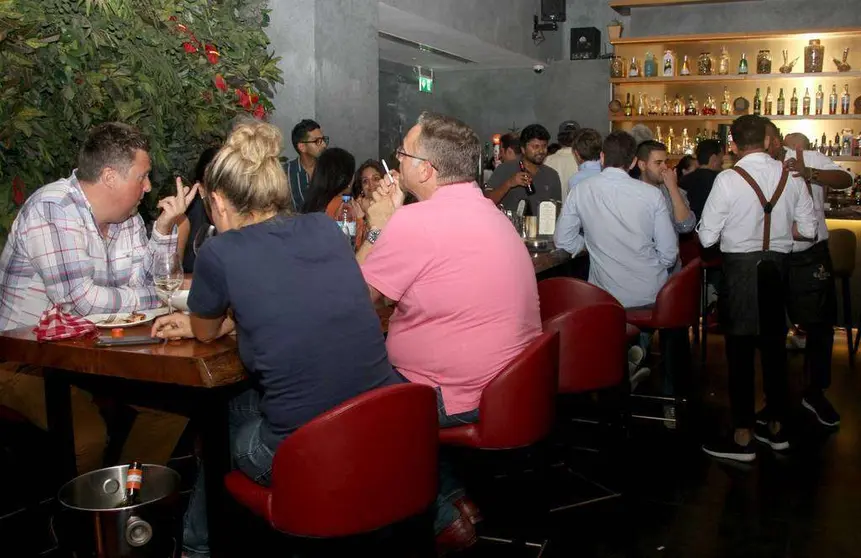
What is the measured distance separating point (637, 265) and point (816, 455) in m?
1.23

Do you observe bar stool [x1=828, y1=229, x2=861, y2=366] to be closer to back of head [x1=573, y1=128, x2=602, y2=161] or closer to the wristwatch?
back of head [x1=573, y1=128, x2=602, y2=161]

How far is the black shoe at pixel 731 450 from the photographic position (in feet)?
13.3

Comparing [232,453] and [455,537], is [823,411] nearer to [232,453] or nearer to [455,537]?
[455,537]

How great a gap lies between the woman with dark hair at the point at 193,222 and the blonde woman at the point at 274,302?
145 cm

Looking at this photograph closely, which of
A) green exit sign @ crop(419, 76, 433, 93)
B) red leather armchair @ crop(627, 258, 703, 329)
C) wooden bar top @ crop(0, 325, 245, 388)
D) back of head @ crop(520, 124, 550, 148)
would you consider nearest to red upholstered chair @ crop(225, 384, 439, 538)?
wooden bar top @ crop(0, 325, 245, 388)

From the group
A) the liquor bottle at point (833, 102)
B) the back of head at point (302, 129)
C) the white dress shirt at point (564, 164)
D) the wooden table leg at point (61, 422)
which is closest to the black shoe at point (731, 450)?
the wooden table leg at point (61, 422)

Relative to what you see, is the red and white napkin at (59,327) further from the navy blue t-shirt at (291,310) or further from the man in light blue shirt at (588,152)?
the man in light blue shirt at (588,152)

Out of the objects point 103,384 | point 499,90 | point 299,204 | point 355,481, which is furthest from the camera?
point 499,90

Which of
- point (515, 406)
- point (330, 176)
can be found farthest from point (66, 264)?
point (330, 176)

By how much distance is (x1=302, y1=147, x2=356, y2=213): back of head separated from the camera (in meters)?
4.48

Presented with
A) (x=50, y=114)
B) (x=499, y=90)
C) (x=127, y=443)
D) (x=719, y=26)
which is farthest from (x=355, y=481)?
(x=499, y=90)

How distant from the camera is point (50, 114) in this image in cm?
373

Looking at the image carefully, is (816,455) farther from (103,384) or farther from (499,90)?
(499,90)

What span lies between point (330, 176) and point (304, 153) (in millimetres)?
1013
